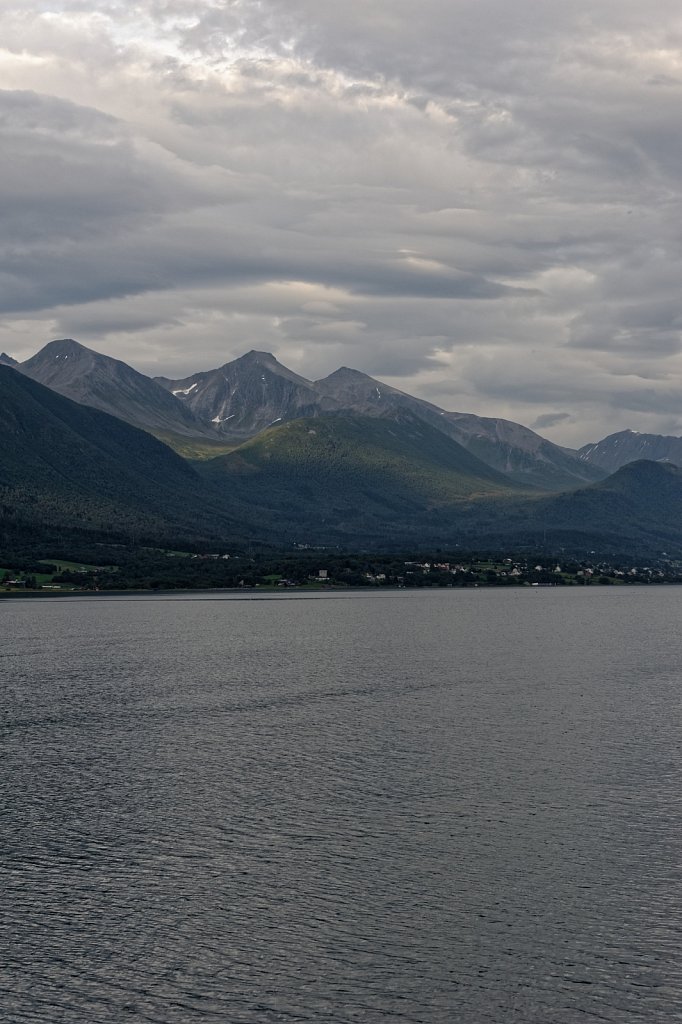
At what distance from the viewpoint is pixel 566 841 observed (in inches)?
2431

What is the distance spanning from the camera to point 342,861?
58875 millimetres

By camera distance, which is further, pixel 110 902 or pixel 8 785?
pixel 8 785

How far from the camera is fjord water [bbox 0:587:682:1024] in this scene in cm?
4272

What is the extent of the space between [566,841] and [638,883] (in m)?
7.53

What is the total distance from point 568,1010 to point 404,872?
16948 mm

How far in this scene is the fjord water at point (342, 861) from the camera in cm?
4272

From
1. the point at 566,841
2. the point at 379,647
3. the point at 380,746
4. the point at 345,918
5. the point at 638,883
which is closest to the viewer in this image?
the point at 345,918

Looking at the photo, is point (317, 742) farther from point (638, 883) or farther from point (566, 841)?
point (638, 883)

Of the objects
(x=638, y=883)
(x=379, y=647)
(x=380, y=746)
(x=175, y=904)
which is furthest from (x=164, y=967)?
(x=379, y=647)

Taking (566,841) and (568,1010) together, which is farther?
(566,841)

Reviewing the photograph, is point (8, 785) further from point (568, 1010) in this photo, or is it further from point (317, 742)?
point (568, 1010)

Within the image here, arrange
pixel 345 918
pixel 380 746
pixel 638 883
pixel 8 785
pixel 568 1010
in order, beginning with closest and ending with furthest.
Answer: pixel 568 1010, pixel 345 918, pixel 638 883, pixel 8 785, pixel 380 746

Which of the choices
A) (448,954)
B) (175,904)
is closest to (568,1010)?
(448,954)

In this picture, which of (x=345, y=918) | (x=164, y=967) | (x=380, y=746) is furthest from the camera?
(x=380, y=746)
